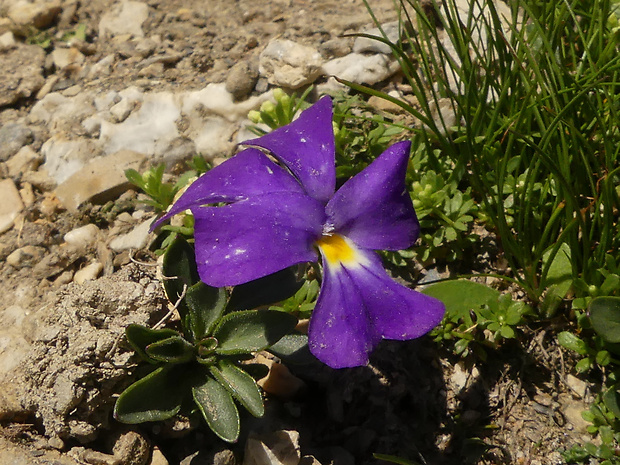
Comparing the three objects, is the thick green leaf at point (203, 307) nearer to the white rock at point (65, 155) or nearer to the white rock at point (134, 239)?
the white rock at point (134, 239)

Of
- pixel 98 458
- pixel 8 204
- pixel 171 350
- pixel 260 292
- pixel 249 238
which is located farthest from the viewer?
pixel 8 204

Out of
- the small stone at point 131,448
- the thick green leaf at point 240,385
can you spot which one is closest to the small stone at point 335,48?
the thick green leaf at point 240,385

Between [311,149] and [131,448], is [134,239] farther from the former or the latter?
[311,149]

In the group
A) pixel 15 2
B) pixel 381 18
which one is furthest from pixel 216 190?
pixel 15 2

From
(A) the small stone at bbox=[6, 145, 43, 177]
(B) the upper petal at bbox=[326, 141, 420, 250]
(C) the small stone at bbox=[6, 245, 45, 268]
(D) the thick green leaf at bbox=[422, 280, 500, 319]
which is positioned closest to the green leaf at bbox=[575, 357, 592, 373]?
(D) the thick green leaf at bbox=[422, 280, 500, 319]

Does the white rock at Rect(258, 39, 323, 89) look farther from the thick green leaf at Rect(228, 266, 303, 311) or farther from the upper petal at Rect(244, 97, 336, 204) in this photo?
the thick green leaf at Rect(228, 266, 303, 311)

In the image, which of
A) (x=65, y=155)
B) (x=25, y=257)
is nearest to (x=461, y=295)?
(x=25, y=257)
